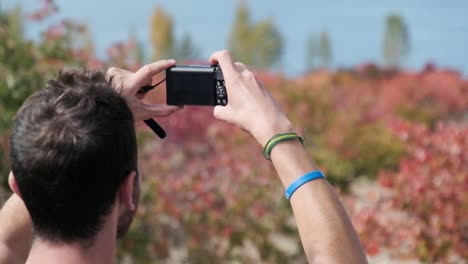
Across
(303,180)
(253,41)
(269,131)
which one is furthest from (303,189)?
(253,41)

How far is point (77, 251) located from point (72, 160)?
17 centimetres

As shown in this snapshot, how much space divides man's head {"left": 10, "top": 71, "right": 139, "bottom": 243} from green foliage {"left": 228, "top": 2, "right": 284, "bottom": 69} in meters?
39.3

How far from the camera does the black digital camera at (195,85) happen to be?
1.83m

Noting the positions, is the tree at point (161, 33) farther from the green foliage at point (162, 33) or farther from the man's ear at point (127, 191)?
the man's ear at point (127, 191)

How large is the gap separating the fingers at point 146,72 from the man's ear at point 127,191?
0.49 meters

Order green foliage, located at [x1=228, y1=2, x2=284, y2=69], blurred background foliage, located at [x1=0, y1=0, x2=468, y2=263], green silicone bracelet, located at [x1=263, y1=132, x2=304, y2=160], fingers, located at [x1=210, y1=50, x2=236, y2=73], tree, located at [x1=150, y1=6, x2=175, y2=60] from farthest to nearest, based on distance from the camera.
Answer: green foliage, located at [x1=228, y1=2, x2=284, y2=69] → tree, located at [x1=150, y1=6, x2=175, y2=60] → blurred background foliage, located at [x1=0, y1=0, x2=468, y2=263] → fingers, located at [x1=210, y1=50, x2=236, y2=73] → green silicone bracelet, located at [x1=263, y1=132, x2=304, y2=160]

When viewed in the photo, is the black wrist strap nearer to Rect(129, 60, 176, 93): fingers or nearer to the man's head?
Rect(129, 60, 176, 93): fingers

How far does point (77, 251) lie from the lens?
54.7 inches

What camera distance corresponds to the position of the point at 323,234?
4.68 ft

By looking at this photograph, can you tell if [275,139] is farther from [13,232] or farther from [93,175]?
[13,232]

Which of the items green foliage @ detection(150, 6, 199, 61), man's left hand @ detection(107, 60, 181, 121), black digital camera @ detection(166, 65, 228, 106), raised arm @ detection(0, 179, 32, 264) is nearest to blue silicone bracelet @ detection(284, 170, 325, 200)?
black digital camera @ detection(166, 65, 228, 106)

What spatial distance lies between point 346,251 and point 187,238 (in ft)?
19.1

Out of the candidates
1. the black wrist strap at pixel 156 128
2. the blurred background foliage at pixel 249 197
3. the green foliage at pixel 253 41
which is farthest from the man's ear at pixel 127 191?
the green foliage at pixel 253 41

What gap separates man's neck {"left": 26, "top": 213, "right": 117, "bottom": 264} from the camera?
139cm
